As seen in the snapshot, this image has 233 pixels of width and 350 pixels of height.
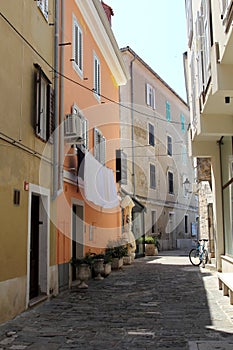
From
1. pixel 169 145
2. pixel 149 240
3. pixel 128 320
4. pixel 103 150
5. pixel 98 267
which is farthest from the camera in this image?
pixel 169 145

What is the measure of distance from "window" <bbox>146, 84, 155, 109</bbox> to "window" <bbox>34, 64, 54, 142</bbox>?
17.2 m

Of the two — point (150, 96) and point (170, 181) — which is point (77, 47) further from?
point (170, 181)

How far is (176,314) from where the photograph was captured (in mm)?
7520

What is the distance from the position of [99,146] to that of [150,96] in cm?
1284

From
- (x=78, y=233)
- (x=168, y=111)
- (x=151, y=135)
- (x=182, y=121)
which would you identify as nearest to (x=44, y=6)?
(x=78, y=233)

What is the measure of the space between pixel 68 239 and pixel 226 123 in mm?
5170

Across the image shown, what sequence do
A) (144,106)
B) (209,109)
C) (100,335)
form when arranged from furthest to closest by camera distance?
(144,106) → (209,109) → (100,335)

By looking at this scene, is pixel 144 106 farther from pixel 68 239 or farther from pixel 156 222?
pixel 68 239

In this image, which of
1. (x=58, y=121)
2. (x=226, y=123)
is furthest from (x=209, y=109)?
(x=58, y=121)

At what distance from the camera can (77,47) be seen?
12344 mm

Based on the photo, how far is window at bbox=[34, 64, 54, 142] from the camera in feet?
28.7

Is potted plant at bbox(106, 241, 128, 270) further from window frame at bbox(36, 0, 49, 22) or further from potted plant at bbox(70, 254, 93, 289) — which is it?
window frame at bbox(36, 0, 49, 22)

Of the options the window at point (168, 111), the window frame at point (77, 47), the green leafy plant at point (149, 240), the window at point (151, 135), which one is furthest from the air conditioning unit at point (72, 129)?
the window at point (168, 111)

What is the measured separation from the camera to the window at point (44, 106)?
8750mm
